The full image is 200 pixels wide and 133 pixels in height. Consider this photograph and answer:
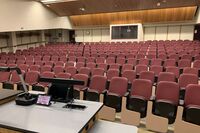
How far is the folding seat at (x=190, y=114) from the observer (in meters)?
2.65

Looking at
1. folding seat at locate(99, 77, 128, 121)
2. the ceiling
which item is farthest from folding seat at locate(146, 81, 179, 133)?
the ceiling

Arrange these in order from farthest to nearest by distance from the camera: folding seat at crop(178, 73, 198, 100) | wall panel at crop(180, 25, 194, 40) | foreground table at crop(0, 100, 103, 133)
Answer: wall panel at crop(180, 25, 194, 40)
folding seat at crop(178, 73, 198, 100)
foreground table at crop(0, 100, 103, 133)

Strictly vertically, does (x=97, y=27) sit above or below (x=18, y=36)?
above

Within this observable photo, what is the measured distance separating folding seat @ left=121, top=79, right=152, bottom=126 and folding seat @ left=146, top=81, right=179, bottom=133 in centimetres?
12

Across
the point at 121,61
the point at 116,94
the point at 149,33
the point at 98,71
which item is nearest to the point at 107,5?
the point at 149,33

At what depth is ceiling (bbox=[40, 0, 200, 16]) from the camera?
1235cm

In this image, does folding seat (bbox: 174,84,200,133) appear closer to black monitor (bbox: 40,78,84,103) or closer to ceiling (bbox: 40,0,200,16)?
black monitor (bbox: 40,78,84,103)

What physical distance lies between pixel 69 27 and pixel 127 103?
1563cm

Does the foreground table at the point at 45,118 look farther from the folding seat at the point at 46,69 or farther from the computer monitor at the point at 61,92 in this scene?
the folding seat at the point at 46,69

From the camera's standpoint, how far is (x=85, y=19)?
55.6ft

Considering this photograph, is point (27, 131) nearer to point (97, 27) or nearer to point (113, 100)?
point (113, 100)

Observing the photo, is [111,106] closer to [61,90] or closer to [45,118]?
[61,90]

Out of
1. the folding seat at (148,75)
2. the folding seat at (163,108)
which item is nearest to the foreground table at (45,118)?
the folding seat at (163,108)

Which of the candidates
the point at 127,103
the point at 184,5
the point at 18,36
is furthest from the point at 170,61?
the point at 18,36
